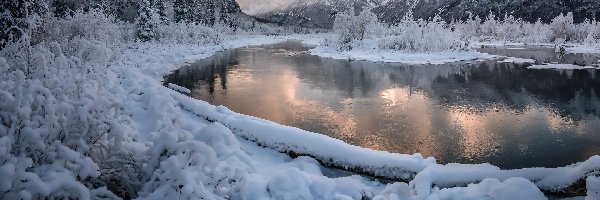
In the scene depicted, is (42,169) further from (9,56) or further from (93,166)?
(9,56)

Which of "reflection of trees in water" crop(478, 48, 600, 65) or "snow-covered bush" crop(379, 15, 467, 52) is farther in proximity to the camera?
"snow-covered bush" crop(379, 15, 467, 52)

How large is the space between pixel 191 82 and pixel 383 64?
12.9 meters

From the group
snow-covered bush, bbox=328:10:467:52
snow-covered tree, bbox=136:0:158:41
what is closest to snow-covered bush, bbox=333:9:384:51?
snow-covered bush, bbox=328:10:467:52

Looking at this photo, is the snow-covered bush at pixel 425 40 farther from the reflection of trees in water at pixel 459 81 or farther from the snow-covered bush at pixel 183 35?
the snow-covered bush at pixel 183 35

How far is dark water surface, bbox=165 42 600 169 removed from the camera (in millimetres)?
8656

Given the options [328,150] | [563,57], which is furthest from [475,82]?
[563,57]

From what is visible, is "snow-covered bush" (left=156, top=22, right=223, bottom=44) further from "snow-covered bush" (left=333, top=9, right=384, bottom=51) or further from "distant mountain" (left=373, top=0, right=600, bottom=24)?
"distant mountain" (left=373, top=0, right=600, bottom=24)

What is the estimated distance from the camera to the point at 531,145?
8.73 meters

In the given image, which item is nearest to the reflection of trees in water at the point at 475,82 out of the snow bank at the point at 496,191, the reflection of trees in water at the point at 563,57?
the reflection of trees in water at the point at 563,57

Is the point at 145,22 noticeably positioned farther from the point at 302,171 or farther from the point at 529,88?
the point at 302,171

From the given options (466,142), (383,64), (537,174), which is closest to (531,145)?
(466,142)

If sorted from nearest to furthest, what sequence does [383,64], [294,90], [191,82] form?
[294,90]
[191,82]
[383,64]

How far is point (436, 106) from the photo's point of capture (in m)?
13.0

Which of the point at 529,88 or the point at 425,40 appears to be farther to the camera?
the point at 425,40
